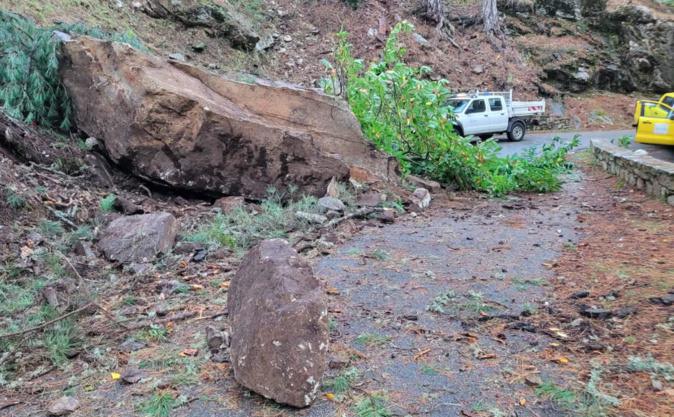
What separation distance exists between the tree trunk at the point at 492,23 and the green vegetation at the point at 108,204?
2119 centimetres

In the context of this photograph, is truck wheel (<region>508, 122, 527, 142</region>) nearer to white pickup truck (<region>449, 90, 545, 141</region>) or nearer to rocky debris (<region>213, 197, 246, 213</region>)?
white pickup truck (<region>449, 90, 545, 141</region>)

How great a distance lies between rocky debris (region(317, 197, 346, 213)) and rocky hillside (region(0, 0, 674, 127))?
822cm

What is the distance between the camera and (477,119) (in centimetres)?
1841

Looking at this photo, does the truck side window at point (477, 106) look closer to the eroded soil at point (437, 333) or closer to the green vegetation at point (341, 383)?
the eroded soil at point (437, 333)

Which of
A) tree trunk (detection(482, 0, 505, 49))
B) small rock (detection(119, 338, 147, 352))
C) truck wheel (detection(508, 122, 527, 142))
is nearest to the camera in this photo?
small rock (detection(119, 338, 147, 352))

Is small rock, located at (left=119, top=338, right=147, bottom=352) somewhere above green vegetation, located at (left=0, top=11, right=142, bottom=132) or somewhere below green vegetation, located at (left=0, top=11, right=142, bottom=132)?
below

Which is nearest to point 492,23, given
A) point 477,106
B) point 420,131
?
point 477,106

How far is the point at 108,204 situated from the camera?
227 inches

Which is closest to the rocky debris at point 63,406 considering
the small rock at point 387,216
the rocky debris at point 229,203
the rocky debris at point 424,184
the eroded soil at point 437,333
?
the eroded soil at point 437,333

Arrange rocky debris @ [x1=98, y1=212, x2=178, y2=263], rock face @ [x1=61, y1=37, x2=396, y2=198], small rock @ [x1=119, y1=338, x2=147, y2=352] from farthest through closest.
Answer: rock face @ [x1=61, y1=37, x2=396, y2=198]
rocky debris @ [x1=98, y1=212, x2=178, y2=263]
small rock @ [x1=119, y1=338, x2=147, y2=352]

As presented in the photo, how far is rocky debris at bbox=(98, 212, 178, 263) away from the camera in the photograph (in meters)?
4.84

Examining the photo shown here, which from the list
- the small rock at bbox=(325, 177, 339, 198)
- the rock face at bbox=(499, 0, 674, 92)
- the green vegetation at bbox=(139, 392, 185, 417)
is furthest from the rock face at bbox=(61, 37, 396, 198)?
the rock face at bbox=(499, 0, 674, 92)

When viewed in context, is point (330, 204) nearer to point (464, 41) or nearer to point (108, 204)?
point (108, 204)

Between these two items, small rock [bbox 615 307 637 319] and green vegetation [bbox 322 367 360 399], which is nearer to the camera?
green vegetation [bbox 322 367 360 399]
